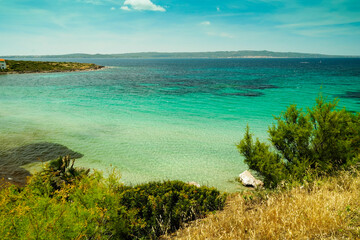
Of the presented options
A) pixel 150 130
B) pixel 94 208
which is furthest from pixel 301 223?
pixel 150 130

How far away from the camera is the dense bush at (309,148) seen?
912 cm

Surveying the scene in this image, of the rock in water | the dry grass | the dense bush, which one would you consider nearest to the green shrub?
the dry grass

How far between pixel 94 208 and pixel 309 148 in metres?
9.66

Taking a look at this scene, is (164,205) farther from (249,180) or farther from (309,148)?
(309,148)

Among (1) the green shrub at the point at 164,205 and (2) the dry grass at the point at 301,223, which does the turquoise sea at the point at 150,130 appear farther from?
(2) the dry grass at the point at 301,223

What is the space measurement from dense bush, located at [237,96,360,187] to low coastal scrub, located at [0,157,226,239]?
8.21 feet

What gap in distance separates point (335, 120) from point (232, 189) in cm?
580

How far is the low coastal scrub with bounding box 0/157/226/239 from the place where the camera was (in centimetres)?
434

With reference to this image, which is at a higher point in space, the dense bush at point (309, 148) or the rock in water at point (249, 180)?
the dense bush at point (309, 148)

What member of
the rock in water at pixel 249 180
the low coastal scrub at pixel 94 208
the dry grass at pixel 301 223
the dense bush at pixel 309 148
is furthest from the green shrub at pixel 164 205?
the rock in water at pixel 249 180

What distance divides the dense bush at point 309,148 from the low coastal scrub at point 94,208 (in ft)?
8.21

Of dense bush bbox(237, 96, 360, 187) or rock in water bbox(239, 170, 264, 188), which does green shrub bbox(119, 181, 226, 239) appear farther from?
rock in water bbox(239, 170, 264, 188)

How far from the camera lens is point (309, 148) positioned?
10.2 m

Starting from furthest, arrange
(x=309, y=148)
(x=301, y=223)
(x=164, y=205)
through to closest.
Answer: (x=309, y=148) < (x=164, y=205) < (x=301, y=223)
